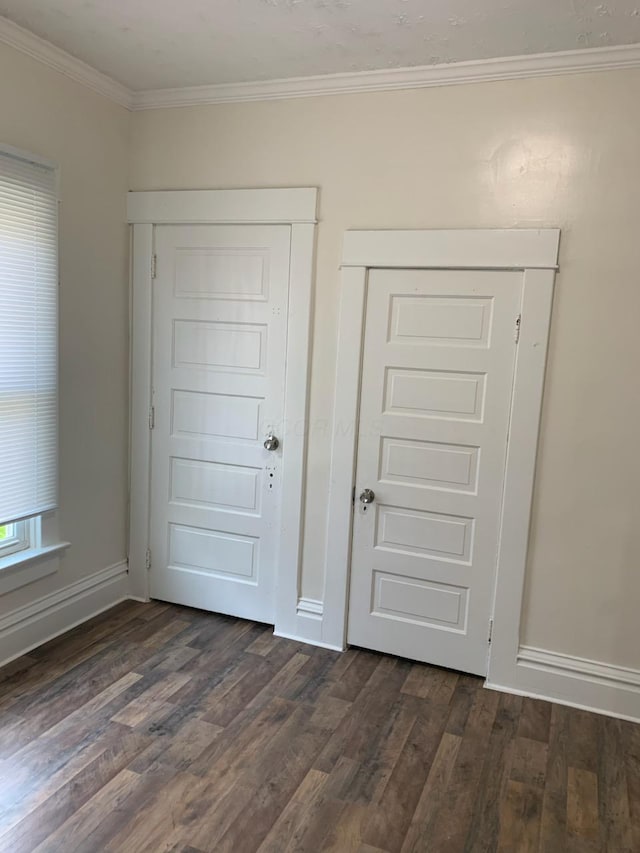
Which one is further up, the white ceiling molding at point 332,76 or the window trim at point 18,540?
the white ceiling molding at point 332,76

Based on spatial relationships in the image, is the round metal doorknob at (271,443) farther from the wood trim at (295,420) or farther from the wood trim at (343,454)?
the wood trim at (343,454)

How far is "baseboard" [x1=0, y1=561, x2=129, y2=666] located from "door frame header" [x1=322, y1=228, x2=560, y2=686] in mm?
1214

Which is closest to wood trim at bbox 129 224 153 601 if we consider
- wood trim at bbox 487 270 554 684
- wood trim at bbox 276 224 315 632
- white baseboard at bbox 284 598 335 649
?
wood trim at bbox 276 224 315 632

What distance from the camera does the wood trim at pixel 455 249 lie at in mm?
2553

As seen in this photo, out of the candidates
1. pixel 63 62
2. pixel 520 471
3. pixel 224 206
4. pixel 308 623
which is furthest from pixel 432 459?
pixel 63 62

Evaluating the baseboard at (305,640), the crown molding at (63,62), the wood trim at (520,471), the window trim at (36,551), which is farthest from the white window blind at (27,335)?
the wood trim at (520,471)

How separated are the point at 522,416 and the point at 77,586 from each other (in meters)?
2.33

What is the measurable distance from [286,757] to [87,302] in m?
2.22

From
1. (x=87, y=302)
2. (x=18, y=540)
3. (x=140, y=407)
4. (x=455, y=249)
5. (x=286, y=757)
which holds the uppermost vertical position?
(x=455, y=249)

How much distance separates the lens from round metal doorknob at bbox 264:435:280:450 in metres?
3.11

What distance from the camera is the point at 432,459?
2.85 m

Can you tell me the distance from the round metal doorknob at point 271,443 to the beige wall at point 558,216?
0.47 meters

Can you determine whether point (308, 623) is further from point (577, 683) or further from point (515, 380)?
point (515, 380)

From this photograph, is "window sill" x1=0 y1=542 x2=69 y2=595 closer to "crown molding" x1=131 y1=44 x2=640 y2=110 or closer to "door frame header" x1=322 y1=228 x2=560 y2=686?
"door frame header" x1=322 y1=228 x2=560 y2=686
